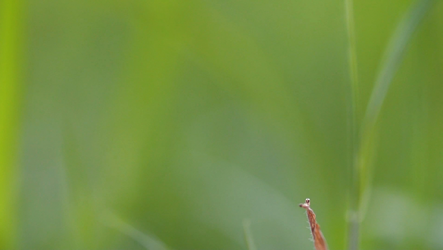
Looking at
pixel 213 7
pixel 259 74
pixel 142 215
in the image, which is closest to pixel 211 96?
pixel 259 74

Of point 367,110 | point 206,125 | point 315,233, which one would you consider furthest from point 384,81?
point 206,125

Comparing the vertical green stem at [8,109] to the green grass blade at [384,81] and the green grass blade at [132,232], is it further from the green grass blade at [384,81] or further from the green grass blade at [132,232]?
the green grass blade at [384,81]

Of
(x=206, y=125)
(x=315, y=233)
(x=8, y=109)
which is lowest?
(x=315, y=233)

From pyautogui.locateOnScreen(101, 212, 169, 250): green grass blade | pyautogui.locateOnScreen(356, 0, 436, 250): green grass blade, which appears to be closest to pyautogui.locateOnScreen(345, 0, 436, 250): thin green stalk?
pyautogui.locateOnScreen(356, 0, 436, 250): green grass blade

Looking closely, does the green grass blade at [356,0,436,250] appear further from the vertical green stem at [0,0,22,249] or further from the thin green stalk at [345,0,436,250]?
A: the vertical green stem at [0,0,22,249]

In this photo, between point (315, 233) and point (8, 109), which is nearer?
point (315, 233)

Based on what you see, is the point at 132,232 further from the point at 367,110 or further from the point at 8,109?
the point at 367,110

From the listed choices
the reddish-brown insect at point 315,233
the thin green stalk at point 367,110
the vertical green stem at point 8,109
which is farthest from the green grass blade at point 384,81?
the vertical green stem at point 8,109

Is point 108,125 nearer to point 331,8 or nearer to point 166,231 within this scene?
point 166,231

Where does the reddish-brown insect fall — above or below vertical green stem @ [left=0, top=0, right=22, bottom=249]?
below
